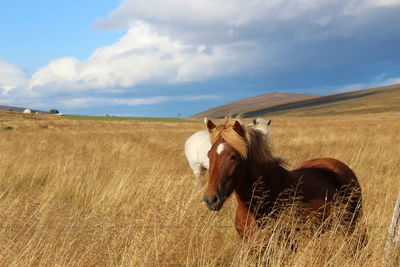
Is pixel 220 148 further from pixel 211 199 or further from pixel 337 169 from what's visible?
pixel 337 169

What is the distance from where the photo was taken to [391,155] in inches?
428

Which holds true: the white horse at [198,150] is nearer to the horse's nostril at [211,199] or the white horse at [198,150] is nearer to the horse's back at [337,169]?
the horse's back at [337,169]

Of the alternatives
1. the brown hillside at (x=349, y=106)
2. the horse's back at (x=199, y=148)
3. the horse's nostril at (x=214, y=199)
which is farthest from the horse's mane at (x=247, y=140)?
the brown hillside at (x=349, y=106)

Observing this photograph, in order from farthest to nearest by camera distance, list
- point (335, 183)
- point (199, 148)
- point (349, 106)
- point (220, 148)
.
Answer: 1. point (349, 106)
2. point (199, 148)
3. point (335, 183)
4. point (220, 148)

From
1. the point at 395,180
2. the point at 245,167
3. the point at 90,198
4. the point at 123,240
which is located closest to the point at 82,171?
the point at 90,198

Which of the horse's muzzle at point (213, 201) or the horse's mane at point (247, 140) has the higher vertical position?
the horse's mane at point (247, 140)

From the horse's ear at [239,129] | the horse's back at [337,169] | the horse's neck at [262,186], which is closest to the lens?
the horse's ear at [239,129]

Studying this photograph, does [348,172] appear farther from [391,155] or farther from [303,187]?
[391,155]

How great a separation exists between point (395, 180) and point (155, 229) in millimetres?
6022

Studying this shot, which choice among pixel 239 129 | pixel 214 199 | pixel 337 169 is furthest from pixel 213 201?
pixel 337 169

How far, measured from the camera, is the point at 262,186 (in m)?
3.27

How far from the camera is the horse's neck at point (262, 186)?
3.21m

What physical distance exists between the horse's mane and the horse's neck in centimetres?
9

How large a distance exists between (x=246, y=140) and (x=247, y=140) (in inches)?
0.4
